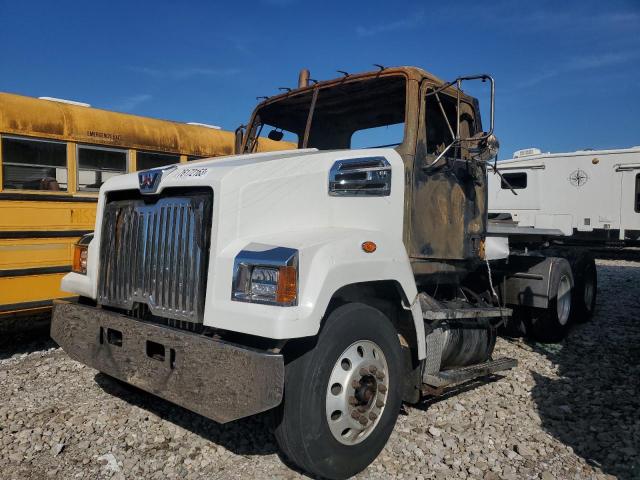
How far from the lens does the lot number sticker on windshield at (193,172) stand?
3.05 meters

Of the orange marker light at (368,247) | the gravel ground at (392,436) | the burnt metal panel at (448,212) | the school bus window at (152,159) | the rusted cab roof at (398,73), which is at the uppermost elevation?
the rusted cab roof at (398,73)

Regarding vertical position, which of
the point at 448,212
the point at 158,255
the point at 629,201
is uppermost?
the point at 629,201

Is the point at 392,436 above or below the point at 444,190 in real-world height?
below

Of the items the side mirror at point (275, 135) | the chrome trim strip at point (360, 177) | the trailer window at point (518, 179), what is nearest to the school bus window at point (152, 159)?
the side mirror at point (275, 135)

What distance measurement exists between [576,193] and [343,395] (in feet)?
41.5

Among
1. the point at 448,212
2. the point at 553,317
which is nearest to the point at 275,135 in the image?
the point at 448,212

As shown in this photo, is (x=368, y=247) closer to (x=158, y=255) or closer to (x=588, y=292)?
(x=158, y=255)

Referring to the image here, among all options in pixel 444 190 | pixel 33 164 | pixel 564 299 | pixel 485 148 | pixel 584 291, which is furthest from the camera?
pixel 584 291

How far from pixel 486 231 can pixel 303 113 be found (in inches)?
77.9

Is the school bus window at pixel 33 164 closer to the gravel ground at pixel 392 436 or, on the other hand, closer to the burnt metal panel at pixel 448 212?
the gravel ground at pixel 392 436

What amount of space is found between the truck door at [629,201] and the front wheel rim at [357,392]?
12276 millimetres

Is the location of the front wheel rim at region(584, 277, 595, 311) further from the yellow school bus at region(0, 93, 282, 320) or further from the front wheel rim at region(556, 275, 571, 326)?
the yellow school bus at region(0, 93, 282, 320)

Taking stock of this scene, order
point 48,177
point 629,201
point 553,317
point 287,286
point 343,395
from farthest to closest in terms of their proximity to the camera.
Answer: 1. point 629,201
2. point 553,317
3. point 48,177
4. point 343,395
5. point 287,286

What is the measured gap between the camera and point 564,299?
6496 millimetres
